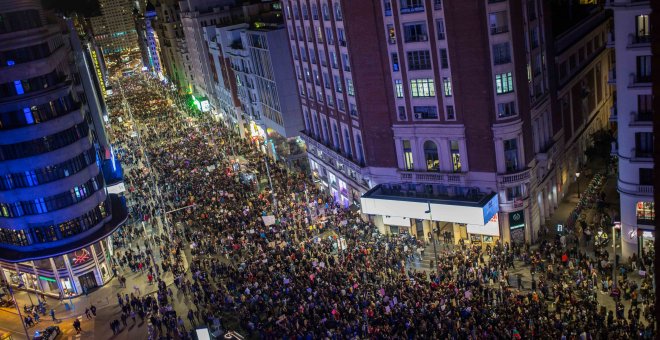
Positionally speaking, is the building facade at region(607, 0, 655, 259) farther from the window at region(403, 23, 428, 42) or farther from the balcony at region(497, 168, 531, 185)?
the window at region(403, 23, 428, 42)

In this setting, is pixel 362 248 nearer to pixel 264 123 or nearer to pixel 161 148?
pixel 264 123

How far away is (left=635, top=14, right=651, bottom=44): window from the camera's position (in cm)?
4269

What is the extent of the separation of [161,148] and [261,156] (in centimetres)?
2615

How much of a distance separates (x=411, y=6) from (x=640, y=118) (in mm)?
20344

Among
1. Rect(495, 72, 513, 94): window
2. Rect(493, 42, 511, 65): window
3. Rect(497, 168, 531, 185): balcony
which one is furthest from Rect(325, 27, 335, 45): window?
Rect(497, 168, 531, 185): balcony

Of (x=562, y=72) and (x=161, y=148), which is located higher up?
(x=562, y=72)

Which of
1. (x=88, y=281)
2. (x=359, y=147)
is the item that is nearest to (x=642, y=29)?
(x=359, y=147)

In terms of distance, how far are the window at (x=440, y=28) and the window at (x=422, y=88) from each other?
4.29 metres

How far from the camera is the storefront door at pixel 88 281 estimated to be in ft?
211

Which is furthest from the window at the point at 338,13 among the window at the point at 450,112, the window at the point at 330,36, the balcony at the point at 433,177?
the balcony at the point at 433,177

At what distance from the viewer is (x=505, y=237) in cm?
5506

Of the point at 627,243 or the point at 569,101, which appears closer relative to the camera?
the point at 627,243

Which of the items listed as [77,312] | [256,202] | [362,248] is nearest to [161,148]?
[256,202]

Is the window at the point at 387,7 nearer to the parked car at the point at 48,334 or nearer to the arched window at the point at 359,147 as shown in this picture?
the arched window at the point at 359,147
